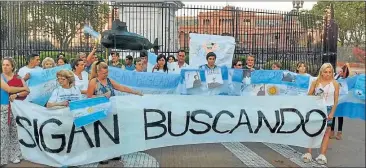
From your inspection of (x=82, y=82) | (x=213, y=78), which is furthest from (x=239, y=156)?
(x=82, y=82)

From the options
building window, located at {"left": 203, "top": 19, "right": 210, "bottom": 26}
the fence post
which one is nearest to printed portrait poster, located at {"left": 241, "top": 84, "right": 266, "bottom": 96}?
the fence post

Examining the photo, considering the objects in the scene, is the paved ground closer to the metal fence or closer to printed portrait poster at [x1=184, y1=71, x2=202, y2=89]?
printed portrait poster at [x1=184, y1=71, x2=202, y2=89]

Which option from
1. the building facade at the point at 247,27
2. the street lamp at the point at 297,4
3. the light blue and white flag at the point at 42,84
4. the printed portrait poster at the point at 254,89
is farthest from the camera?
the street lamp at the point at 297,4

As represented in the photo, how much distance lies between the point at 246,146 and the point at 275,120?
1105 millimetres

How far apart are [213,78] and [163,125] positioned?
4.85 ft

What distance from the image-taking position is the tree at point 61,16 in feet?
49.7

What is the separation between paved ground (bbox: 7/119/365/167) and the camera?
6.42 m

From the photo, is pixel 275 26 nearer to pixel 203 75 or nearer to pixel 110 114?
pixel 203 75

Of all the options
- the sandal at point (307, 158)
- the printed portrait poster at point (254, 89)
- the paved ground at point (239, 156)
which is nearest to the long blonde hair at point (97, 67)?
the paved ground at point (239, 156)

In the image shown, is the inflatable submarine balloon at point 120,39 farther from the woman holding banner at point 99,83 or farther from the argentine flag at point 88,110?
the argentine flag at point 88,110

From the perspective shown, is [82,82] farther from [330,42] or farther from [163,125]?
[330,42]

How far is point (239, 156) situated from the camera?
22.5 ft

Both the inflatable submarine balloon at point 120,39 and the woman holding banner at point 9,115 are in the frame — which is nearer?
the woman holding banner at point 9,115

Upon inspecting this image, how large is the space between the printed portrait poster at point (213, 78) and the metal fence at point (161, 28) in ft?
23.5
